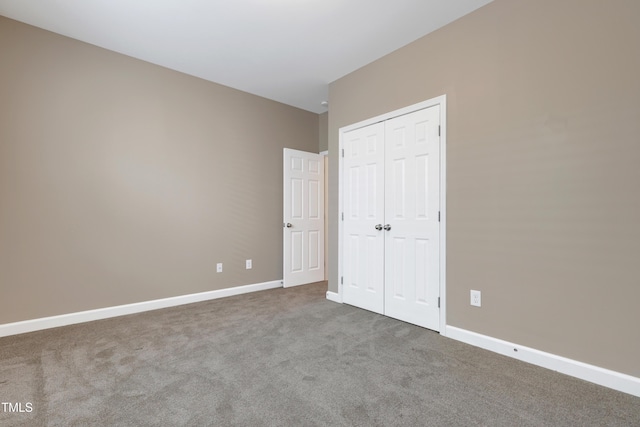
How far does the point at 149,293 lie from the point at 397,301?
107 inches

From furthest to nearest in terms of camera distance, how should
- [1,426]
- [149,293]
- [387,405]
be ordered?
[149,293] → [387,405] → [1,426]

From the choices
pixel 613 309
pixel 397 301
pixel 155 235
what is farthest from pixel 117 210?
pixel 613 309

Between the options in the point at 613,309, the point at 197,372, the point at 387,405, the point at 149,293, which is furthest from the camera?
the point at 149,293

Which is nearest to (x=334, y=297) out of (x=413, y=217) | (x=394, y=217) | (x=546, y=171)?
(x=394, y=217)

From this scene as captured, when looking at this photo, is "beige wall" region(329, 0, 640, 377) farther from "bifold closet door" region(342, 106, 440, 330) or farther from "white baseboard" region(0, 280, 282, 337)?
"white baseboard" region(0, 280, 282, 337)

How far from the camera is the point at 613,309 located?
5.96 feet

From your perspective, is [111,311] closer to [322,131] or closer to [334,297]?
[334,297]

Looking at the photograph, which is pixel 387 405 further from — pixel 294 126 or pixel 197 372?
pixel 294 126

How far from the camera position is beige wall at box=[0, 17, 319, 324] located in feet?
8.79

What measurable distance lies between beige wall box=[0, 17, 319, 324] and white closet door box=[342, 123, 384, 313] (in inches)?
53.0

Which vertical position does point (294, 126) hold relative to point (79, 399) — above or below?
above

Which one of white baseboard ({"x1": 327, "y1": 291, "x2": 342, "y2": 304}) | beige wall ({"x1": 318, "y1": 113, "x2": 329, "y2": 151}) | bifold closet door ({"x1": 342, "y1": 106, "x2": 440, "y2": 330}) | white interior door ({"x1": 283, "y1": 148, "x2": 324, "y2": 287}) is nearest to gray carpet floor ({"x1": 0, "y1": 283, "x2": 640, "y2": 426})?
bifold closet door ({"x1": 342, "y1": 106, "x2": 440, "y2": 330})

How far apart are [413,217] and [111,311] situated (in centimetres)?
322

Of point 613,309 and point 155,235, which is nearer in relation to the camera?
point 613,309
